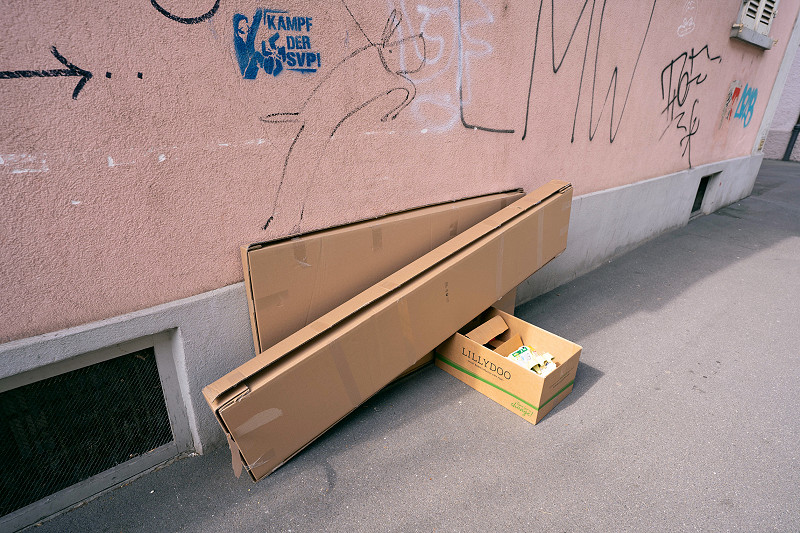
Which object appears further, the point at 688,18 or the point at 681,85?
the point at 681,85

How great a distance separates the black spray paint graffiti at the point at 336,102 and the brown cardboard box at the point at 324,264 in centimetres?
20

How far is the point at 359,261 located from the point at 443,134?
105 centimetres

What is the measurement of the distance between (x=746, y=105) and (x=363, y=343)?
25.7ft

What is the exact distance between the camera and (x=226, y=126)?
1821 millimetres

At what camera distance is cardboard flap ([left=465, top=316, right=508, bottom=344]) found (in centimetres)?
268

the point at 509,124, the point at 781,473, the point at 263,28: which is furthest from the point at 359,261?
the point at 781,473

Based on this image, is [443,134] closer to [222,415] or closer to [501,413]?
[501,413]

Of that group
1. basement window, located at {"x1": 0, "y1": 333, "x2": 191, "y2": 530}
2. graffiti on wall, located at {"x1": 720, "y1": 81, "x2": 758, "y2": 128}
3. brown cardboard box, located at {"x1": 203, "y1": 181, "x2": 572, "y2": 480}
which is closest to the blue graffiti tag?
graffiti on wall, located at {"x1": 720, "y1": 81, "x2": 758, "y2": 128}

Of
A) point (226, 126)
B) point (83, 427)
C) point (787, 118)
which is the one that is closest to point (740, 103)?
point (226, 126)

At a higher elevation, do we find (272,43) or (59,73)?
(272,43)

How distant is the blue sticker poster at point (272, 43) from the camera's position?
5.83 feet

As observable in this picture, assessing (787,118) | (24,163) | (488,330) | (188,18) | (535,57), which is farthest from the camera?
(787,118)

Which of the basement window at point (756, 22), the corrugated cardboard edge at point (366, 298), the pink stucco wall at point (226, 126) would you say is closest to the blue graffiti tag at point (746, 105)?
the basement window at point (756, 22)

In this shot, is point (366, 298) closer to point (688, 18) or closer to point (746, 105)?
A: point (688, 18)
